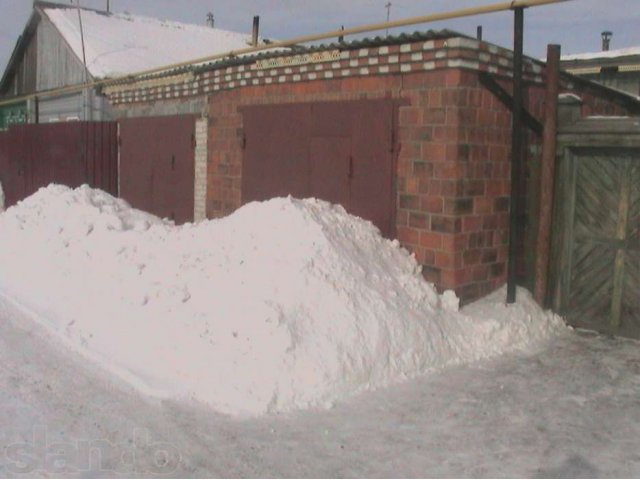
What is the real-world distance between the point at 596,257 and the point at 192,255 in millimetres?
4055

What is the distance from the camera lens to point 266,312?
18.2 feet

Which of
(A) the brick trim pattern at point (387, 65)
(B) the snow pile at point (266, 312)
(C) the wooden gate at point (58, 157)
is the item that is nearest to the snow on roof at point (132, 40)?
(C) the wooden gate at point (58, 157)

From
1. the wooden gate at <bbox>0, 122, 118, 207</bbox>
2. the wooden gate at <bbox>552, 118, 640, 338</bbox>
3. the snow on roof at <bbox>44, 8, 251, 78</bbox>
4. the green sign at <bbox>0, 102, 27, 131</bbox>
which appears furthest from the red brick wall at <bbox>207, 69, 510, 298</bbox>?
the green sign at <bbox>0, 102, 27, 131</bbox>

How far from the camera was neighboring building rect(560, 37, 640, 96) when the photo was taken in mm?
13406

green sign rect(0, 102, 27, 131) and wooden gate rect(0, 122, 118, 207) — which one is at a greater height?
green sign rect(0, 102, 27, 131)

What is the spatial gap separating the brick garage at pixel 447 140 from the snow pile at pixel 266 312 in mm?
366

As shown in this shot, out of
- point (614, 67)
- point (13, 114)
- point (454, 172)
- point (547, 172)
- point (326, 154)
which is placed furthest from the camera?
point (13, 114)

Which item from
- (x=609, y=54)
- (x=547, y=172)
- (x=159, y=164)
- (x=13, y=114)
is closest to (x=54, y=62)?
(x=13, y=114)

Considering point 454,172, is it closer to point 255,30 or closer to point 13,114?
point 255,30

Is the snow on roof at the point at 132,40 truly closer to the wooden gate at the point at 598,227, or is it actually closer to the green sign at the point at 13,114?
the green sign at the point at 13,114

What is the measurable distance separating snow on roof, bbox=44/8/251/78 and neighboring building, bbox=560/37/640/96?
10912 mm

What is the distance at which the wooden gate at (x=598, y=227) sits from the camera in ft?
21.7

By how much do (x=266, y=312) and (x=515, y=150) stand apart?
308 centimetres

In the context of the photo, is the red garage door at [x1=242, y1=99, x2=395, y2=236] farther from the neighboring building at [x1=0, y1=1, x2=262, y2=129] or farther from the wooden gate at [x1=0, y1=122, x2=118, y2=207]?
the neighboring building at [x1=0, y1=1, x2=262, y2=129]
